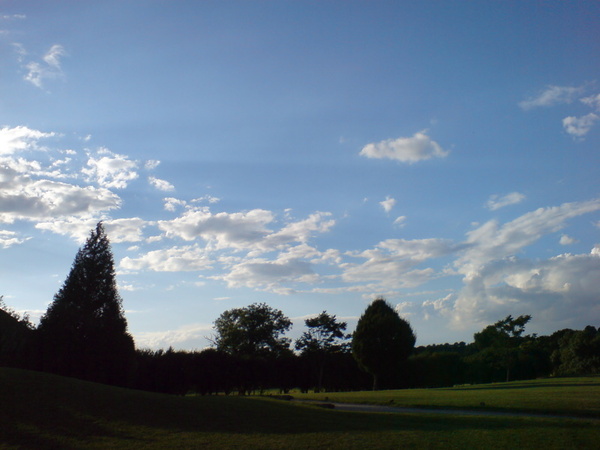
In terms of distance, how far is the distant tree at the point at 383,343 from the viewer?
48.3 metres

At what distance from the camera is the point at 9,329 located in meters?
32.3

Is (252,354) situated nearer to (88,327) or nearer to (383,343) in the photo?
(383,343)

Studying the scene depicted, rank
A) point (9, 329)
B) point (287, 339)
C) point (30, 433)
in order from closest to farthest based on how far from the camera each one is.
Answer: point (30, 433), point (9, 329), point (287, 339)

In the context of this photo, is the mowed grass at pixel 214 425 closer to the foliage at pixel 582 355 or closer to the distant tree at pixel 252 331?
the distant tree at pixel 252 331

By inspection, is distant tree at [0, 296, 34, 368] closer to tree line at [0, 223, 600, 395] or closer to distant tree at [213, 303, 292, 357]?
tree line at [0, 223, 600, 395]

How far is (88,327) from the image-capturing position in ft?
110

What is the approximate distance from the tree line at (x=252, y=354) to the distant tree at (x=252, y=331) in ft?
0.45

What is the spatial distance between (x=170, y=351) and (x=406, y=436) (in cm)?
3209

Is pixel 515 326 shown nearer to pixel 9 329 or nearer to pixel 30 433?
pixel 9 329

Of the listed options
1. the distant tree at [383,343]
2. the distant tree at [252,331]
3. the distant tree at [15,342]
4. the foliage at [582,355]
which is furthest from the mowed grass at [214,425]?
the foliage at [582,355]

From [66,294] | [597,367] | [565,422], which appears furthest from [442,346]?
[565,422]

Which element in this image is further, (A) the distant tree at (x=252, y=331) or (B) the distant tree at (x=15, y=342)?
(A) the distant tree at (x=252, y=331)

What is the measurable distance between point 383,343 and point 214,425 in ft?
116

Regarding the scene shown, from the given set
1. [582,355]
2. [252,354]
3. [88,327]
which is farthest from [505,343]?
[88,327]
